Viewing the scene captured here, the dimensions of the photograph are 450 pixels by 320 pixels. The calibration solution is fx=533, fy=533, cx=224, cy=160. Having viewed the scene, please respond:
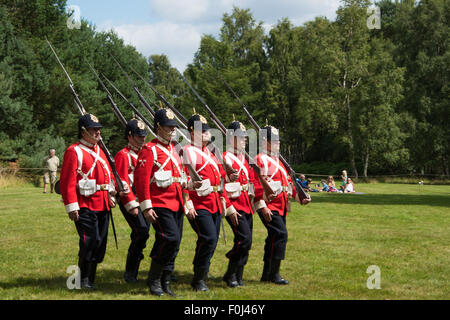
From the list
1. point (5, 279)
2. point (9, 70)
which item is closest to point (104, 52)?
point (9, 70)

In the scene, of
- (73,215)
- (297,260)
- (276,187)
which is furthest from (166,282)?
(297,260)

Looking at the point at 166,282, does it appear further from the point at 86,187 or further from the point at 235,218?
the point at 86,187

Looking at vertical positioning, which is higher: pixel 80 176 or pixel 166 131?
pixel 166 131

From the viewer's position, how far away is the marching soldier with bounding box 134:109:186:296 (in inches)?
283

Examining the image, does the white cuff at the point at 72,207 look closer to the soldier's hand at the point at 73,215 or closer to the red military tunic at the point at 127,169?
the soldier's hand at the point at 73,215

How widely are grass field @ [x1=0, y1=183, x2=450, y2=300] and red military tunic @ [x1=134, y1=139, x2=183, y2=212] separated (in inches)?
50.2

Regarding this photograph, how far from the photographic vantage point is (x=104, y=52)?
49281 mm

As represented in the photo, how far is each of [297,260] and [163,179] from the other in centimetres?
403

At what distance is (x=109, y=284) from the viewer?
818 centimetres

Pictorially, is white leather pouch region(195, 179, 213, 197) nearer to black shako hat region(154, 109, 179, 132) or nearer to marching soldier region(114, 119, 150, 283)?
black shako hat region(154, 109, 179, 132)

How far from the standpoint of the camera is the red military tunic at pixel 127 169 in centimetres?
820

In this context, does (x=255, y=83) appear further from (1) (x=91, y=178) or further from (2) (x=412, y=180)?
(1) (x=91, y=178)

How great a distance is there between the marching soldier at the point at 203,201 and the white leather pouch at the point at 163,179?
1.38 ft

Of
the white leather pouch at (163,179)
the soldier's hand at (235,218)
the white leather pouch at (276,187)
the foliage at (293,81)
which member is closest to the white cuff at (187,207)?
the white leather pouch at (163,179)
